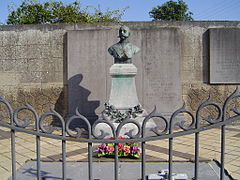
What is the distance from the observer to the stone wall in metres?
6.00

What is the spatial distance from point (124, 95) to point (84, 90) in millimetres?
1513

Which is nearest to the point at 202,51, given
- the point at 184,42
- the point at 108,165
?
the point at 184,42

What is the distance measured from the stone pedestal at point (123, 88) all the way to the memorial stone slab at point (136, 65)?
45.2 inches

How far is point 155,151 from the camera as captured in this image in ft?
12.6

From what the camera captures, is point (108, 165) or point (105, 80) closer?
point (108, 165)

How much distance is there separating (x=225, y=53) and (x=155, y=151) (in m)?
3.45

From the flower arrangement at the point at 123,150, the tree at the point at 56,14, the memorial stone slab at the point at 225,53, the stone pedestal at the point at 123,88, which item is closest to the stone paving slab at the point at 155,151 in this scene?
the flower arrangement at the point at 123,150

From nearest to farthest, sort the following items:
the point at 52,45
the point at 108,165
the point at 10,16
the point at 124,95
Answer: the point at 108,165 → the point at 124,95 → the point at 52,45 → the point at 10,16

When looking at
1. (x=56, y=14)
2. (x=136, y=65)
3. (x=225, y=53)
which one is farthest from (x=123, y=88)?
(x=56, y=14)

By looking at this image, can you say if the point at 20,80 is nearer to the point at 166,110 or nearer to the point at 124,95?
the point at 124,95

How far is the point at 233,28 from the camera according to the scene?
5879mm

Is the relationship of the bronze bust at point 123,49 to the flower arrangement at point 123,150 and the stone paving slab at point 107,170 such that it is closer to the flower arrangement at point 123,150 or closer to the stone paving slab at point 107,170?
the flower arrangement at point 123,150

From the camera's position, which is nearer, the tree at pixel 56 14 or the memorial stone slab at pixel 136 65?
the memorial stone slab at pixel 136 65

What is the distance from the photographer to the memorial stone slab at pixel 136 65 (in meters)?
5.70
